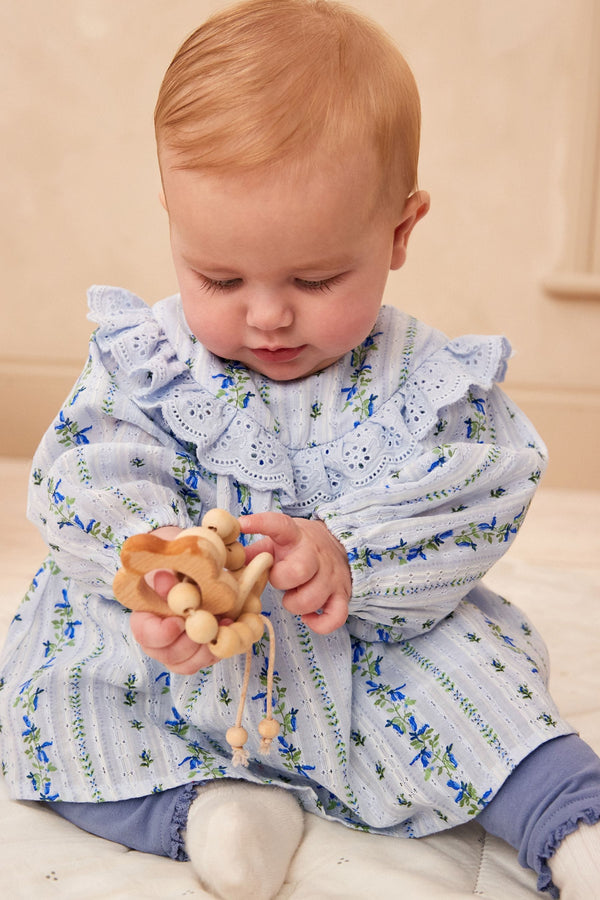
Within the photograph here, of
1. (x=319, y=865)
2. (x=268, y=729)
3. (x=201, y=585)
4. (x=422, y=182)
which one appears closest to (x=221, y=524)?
(x=201, y=585)

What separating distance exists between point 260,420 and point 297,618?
16 cm

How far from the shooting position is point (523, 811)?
0.75 m

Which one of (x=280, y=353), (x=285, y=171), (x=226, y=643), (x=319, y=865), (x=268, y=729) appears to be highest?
(x=285, y=171)

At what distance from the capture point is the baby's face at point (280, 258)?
73 centimetres

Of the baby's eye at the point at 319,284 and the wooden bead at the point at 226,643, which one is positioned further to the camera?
the baby's eye at the point at 319,284

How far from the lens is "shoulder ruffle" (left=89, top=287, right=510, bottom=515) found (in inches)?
32.8

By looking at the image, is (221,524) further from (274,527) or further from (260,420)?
(260,420)

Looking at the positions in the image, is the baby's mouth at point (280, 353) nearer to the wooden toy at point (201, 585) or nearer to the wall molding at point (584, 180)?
the wooden toy at point (201, 585)

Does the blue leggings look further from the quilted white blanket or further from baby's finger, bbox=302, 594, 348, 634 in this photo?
baby's finger, bbox=302, 594, 348, 634

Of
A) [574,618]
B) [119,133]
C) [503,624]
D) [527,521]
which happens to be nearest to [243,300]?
[503,624]

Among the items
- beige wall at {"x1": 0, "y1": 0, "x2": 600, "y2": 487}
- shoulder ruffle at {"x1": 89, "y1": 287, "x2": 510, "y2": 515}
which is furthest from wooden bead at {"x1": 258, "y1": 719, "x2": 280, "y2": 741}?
beige wall at {"x1": 0, "y1": 0, "x2": 600, "y2": 487}

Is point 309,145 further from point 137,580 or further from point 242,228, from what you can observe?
point 137,580

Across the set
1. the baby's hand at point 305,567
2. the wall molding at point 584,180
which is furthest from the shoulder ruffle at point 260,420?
the wall molding at point 584,180

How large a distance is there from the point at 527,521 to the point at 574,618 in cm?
50
